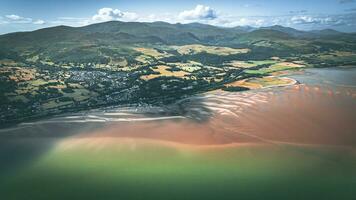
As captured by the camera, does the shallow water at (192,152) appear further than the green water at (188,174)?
Yes

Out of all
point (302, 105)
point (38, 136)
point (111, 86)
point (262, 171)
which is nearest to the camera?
point (262, 171)

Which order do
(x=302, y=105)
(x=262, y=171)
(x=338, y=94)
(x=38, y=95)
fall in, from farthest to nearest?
(x=38, y=95) < (x=338, y=94) < (x=302, y=105) < (x=262, y=171)

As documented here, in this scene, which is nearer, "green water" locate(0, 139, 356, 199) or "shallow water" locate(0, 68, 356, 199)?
"green water" locate(0, 139, 356, 199)

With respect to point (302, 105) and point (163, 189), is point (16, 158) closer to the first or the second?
point (163, 189)

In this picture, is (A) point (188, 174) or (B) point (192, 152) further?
(B) point (192, 152)

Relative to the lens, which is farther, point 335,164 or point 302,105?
point 302,105

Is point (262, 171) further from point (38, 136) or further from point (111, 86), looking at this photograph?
point (111, 86)

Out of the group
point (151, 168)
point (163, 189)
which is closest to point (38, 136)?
point (151, 168)
